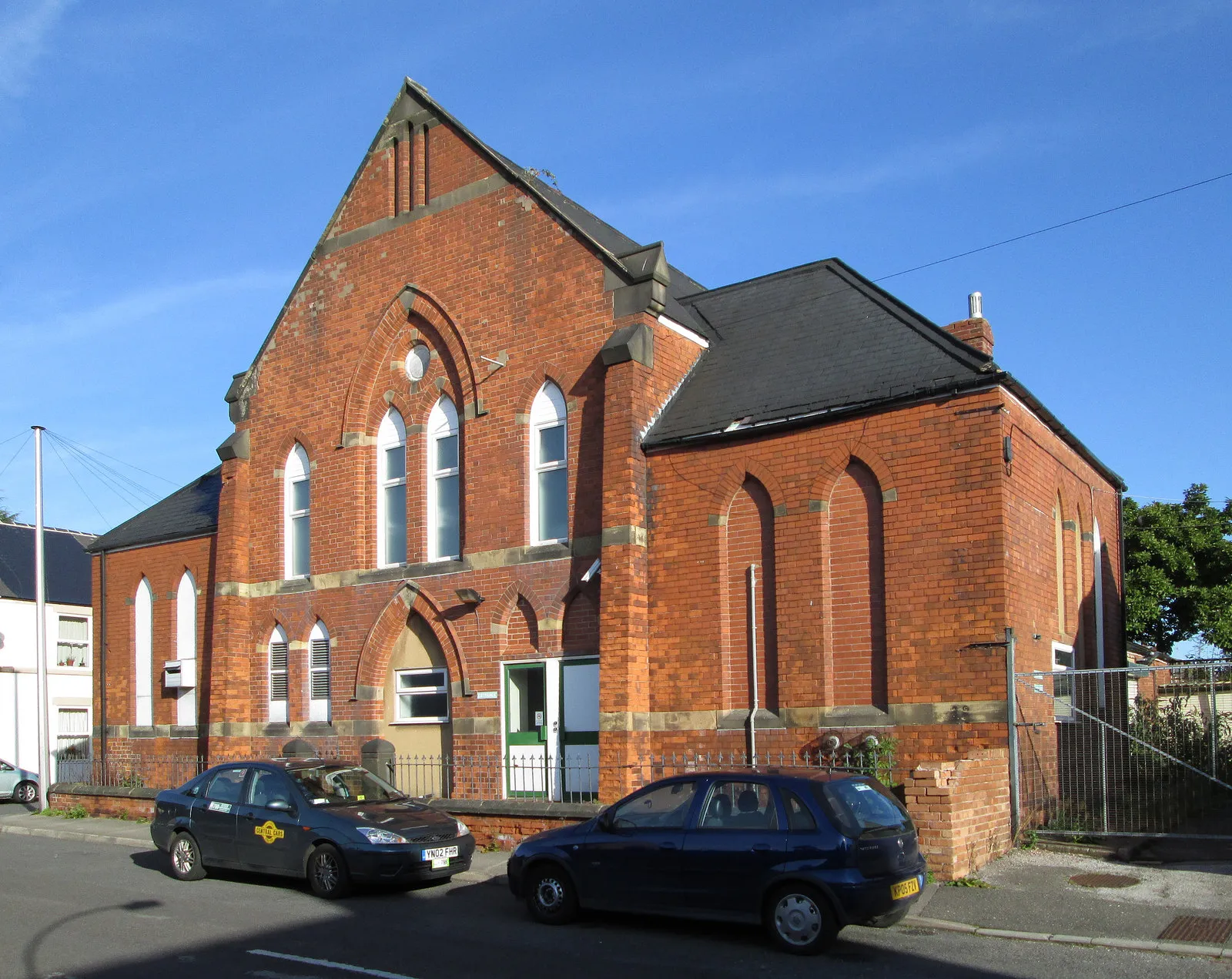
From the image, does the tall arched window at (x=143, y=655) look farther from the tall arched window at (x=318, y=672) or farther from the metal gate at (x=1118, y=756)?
the metal gate at (x=1118, y=756)

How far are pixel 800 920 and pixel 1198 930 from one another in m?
3.47

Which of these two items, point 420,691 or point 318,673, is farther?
point 318,673

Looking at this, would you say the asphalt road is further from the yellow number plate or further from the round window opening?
the round window opening

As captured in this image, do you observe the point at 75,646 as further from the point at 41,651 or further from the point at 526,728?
the point at 526,728

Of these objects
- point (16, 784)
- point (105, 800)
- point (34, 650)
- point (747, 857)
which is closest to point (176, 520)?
point (105, 800)

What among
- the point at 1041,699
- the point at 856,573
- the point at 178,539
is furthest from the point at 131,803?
the point at 1041,699

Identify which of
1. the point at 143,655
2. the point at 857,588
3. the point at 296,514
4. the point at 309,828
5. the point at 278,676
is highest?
the point at 296,514

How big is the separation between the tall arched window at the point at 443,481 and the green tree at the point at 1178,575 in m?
18.7

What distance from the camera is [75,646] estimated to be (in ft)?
124

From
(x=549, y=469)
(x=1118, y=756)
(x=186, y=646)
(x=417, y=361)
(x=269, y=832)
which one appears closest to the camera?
(x=269, y=832)

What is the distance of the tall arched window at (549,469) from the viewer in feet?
61.1

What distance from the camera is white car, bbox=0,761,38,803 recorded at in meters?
29.8

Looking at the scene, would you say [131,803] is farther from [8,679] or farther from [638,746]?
[8,679]

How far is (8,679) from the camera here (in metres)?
35.1
